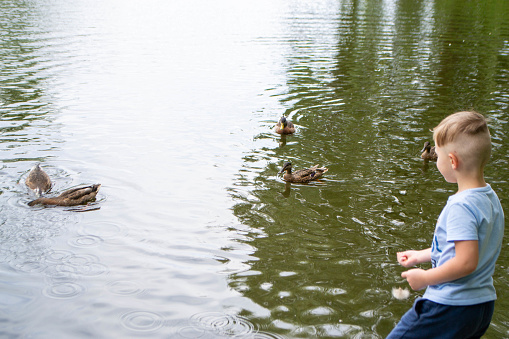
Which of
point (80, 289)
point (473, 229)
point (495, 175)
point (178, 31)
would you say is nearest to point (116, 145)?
point (80, 289)

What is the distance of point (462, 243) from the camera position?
3248mm

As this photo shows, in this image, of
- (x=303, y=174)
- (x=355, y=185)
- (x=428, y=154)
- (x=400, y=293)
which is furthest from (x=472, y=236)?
(x=428, y=154)

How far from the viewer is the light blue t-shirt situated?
3.27 meters

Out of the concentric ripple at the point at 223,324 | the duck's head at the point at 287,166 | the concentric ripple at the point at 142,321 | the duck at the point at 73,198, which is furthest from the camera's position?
the duck's head at the point at 287,166

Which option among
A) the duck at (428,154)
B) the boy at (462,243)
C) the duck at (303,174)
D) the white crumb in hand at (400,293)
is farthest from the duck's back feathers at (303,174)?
the boy at (462,243)

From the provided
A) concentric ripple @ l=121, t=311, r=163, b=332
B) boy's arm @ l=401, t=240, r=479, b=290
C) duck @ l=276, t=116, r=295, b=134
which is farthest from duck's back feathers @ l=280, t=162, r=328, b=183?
boy's arm @ l=401, t=240, r=479, b=290

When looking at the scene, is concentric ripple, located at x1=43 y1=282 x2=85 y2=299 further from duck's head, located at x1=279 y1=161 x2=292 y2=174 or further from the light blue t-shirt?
duck's head, located at x1=279 y1=161 x2=292 y2=174

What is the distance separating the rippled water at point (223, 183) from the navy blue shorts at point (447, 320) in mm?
1684

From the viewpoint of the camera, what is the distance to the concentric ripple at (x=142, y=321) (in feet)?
17.4

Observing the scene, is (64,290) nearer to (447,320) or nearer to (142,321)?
(142,321)

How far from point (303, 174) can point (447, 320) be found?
5900mm

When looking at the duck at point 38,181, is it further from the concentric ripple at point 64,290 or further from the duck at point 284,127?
the duck at point 284,127

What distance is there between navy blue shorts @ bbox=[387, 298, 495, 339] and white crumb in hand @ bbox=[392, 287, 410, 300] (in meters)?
2.09

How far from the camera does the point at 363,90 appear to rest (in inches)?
630
